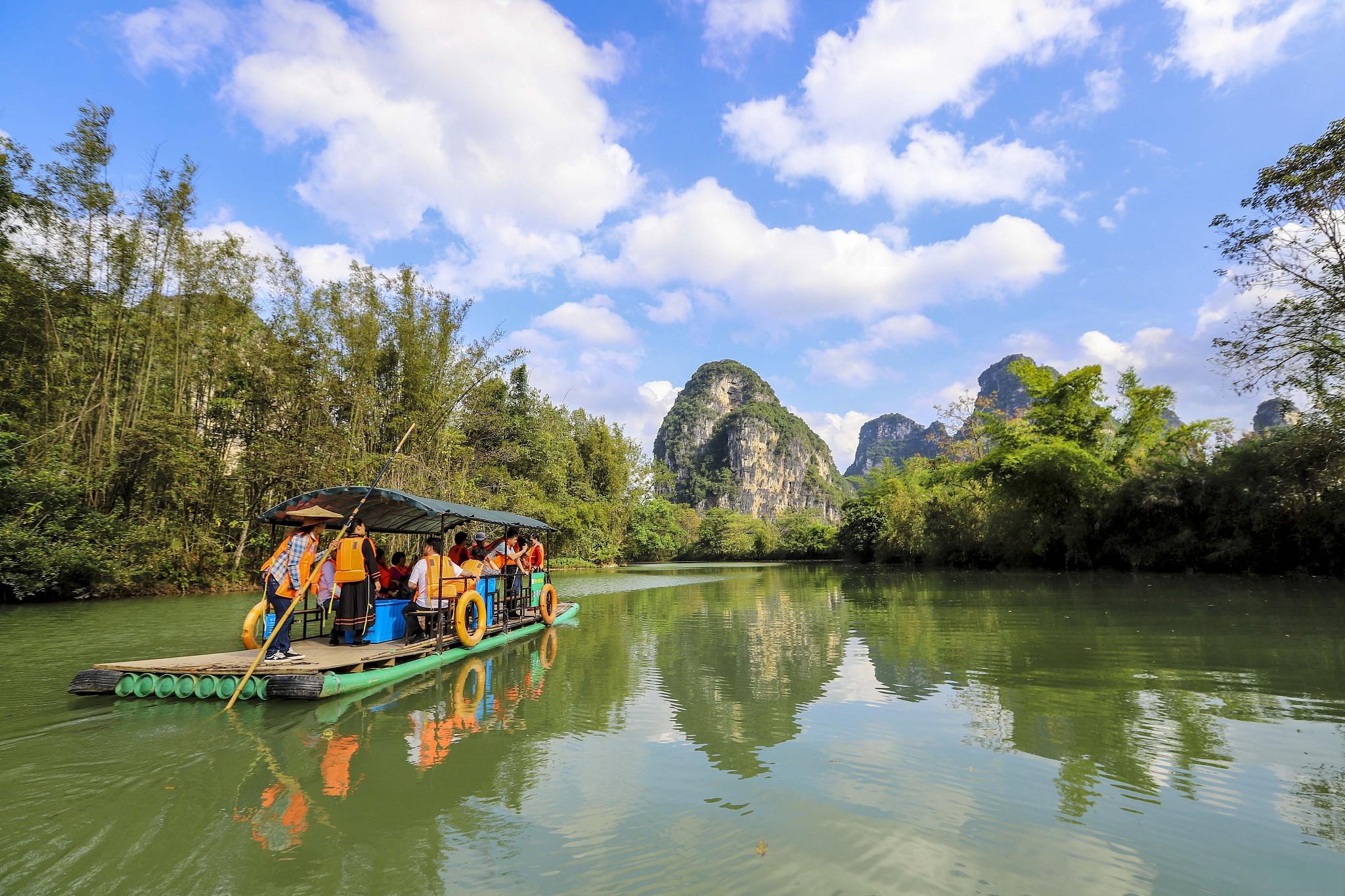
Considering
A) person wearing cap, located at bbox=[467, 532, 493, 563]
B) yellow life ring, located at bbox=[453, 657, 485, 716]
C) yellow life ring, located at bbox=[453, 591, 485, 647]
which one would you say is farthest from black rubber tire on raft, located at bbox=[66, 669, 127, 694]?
person wearing cap, located at bbox=[467, 532, 493, 563]

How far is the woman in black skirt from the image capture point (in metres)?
8.05

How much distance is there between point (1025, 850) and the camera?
11.1 ft

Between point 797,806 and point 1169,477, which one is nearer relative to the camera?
point 797,806

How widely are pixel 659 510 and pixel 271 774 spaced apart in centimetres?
5592

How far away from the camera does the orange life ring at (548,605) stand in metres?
12.3

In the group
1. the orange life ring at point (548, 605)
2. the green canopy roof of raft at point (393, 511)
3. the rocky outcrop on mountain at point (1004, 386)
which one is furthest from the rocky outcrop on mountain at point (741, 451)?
the green canopy roof of raft at point (393, 511)

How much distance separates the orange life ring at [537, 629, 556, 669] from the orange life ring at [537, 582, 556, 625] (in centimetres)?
22

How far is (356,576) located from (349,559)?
9.1 inches

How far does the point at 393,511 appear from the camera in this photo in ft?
32.5

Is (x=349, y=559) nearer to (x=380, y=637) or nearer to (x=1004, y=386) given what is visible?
(x=380, y=637)

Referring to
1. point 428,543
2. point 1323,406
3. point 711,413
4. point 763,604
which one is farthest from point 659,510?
point 711,413

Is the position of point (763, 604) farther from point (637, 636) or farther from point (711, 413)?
point (711, 413)

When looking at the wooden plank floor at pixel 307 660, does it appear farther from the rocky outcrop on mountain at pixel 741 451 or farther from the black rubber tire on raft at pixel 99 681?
the rocky outcrop on mountain at pixel 741 451

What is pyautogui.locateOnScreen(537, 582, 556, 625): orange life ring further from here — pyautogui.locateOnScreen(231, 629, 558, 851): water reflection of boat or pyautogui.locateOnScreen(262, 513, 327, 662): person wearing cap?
pyautogui.locateOnScreen(262, 513, 327, 662): person wearing cap
